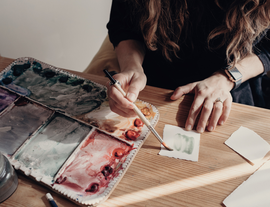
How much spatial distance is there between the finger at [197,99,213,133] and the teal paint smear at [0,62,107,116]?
0.35 metres

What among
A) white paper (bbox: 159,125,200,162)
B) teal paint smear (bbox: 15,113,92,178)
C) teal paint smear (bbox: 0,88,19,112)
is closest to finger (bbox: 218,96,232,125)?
white paper (bbox: 159,125,200,162)

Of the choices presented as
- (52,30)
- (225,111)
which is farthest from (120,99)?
(52,30)

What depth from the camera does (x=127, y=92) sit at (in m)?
0.65

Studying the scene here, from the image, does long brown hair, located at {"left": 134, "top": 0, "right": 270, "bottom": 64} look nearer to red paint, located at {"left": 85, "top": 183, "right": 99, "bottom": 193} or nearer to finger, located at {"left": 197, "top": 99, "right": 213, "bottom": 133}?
finger, located at {"left": 197, "top": 99, "right": 213, "bottom": 133}

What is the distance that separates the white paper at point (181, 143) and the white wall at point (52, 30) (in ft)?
5.23

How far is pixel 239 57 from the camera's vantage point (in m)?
0.77

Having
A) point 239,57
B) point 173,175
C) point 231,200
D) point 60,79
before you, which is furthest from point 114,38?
point 231,200

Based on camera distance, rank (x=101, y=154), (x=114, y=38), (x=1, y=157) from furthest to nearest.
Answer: (x=114, y=38) → (x=101, y=154) → (x=1, y=157)

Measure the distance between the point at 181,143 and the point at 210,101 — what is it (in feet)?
0.66

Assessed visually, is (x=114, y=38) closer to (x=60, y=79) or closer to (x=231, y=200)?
(x=60, y=79)

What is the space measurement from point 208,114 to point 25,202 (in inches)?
23.5

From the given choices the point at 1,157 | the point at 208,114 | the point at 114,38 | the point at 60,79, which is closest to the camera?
the point at 1,157

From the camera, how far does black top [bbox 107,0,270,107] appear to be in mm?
796

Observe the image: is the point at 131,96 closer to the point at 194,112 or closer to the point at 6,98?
the point at 194,112
